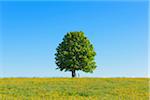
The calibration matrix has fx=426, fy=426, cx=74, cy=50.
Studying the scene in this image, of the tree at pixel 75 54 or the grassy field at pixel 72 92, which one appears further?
the tree at pixel 75 54

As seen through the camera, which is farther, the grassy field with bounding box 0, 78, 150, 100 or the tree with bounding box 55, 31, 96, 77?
the tree with bounding box 55, 31, 96, 77

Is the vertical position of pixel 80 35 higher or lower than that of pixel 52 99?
higher

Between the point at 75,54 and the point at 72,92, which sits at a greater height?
the point at 75,54

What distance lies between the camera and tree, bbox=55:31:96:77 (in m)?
65.5

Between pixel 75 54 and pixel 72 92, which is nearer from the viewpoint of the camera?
pixel 72 92

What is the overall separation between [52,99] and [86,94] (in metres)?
5.21

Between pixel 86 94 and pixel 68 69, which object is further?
pixel 68 69

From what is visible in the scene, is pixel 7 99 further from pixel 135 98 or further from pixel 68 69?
pixel 68 69

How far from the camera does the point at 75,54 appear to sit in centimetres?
6688

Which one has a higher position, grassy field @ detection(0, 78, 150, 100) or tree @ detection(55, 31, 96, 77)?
tree @ detection(55, 31, 96, 77)

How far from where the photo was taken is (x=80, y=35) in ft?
222

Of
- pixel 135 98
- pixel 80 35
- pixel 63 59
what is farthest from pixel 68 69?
pixel 135 98

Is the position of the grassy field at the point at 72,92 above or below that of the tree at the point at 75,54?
below

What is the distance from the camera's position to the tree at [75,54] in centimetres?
6550
